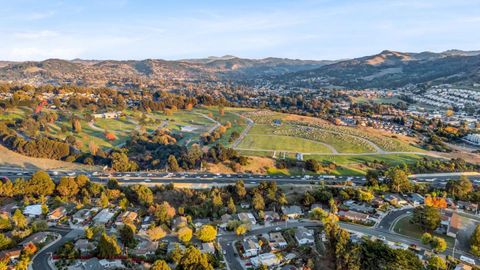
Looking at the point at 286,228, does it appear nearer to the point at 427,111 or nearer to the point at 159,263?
the point at 159,263

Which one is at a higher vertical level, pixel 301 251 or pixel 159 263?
pixel 159 263

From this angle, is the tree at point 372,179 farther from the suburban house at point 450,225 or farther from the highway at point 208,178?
the suburban house at point 450,225

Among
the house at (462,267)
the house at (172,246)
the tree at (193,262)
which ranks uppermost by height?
the tree at (193,262)

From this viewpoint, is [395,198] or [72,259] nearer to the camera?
[72,259]

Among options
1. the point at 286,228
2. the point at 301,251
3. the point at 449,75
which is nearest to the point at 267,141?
the point at 286,228

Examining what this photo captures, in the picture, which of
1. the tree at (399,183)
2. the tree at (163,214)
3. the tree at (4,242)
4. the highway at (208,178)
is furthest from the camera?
the highway at (208,178)

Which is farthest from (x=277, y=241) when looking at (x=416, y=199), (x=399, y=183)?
(x=399, y=183)

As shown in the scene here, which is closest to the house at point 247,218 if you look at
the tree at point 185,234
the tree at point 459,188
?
the tree at point 185,234
